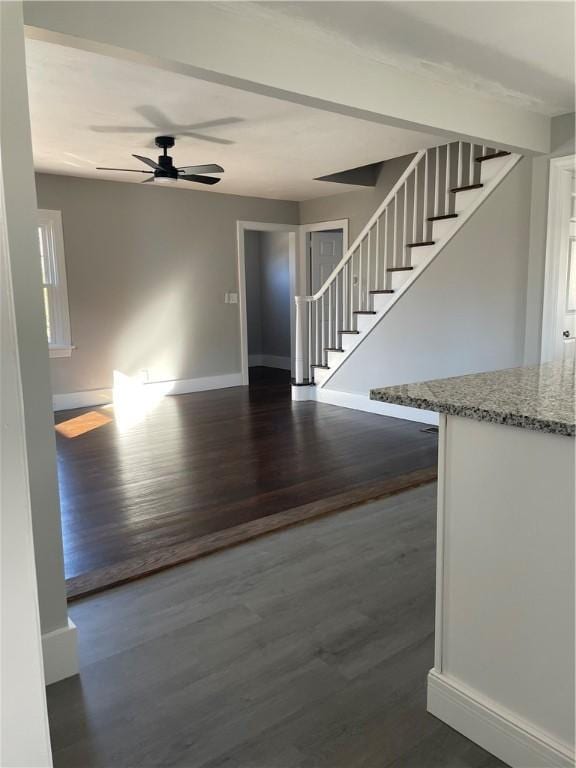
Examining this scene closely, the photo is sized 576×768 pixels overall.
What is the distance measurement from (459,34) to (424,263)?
243 cm

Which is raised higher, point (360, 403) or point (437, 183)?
point (437, 183)

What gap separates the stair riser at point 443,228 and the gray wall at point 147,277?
9.96ft

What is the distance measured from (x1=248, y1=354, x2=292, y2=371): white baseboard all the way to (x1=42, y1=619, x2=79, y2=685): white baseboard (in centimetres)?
713

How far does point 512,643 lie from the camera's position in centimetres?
146

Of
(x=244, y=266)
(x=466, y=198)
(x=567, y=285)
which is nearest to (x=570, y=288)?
(x=567, y=285)

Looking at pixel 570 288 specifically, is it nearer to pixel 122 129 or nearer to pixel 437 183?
pixel 437 183

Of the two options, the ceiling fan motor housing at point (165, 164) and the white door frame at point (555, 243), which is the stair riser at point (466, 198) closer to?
the white door frame at point (555, 243)

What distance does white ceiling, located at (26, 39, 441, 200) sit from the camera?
3193 millimetres

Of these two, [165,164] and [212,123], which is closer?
[212,123]

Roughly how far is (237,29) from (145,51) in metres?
0.44

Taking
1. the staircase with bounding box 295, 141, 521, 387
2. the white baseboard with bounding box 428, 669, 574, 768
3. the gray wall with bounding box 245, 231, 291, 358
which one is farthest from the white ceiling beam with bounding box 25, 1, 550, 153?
the gray wall with bounding box 245, 231, 291, 358

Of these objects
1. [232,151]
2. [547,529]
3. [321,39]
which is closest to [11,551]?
[547,529]

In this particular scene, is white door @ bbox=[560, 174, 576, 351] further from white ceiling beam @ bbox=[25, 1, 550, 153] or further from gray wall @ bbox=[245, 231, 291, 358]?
gray wall @ bbox=[245, 231, 291, 358]

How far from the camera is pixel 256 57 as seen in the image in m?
2.46
